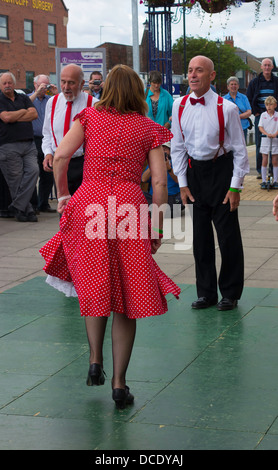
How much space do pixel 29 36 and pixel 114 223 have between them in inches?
2097

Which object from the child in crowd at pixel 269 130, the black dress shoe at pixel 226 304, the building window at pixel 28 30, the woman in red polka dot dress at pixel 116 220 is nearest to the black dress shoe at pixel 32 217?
the child in crowd at pixel 269 130

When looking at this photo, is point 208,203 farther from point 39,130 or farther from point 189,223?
point 39,130

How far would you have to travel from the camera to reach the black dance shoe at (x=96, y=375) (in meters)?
4.54

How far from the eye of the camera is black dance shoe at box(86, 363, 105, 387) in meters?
4.54

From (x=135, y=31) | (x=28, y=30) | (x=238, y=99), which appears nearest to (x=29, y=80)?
(x=28, y=30)

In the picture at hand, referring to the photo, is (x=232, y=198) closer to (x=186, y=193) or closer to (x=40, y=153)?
(x=186, y=193)

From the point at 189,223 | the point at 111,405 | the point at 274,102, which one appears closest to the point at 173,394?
the point at 111,405

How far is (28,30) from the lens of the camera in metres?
55.4

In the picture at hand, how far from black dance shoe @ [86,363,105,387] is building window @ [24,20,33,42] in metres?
52.6

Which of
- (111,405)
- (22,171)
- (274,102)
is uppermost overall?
(274,102)

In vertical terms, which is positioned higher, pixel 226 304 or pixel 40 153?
pixel 40 153

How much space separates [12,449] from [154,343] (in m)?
2.00

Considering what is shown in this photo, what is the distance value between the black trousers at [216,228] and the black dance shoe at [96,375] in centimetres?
244

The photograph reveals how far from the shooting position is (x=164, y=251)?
949 cm
